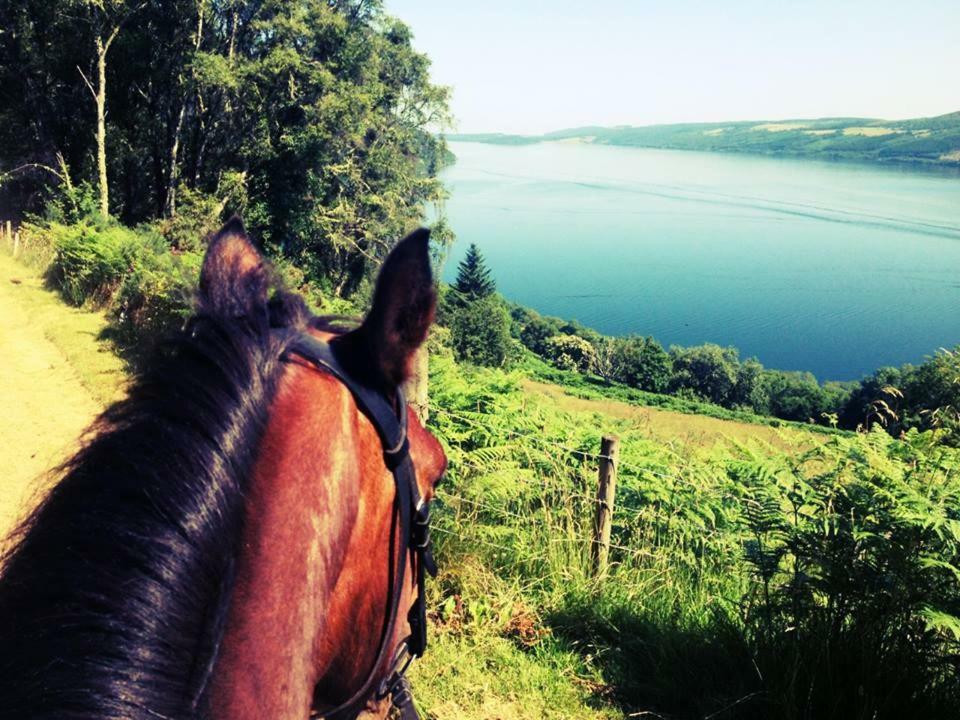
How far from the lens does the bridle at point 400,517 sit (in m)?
1.13

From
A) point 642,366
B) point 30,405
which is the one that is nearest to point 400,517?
point 30,405

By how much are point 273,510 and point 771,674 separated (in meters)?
3.31

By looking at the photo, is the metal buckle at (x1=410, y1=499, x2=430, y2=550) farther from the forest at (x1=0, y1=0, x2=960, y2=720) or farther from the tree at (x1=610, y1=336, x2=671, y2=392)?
the tree at (x1=610, y1=336, x2=671, y2=392)

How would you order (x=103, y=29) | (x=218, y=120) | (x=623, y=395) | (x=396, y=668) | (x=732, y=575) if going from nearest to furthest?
(x=396, y=668)
(x=732, y=575)
(x=103, y=29)
(x=218, y=120)
(x=623, y=395)

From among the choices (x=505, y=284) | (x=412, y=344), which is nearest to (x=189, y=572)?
(x=412, y=344)

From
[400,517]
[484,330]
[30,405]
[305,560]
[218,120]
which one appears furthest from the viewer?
[484,330]

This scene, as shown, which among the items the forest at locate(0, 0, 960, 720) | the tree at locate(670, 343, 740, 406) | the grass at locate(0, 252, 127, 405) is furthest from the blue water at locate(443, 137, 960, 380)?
the forest at locate(0, 0, 960, 720)

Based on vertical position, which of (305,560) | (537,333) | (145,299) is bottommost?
(537,333)

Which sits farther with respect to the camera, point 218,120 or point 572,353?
point 572,353

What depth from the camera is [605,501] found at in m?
4.48

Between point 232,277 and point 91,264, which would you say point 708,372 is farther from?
point 232,277

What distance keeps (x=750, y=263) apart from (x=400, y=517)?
114m

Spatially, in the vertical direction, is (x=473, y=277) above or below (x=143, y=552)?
below

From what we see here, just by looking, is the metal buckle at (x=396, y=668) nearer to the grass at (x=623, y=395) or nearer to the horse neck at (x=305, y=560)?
the horse neck at (x=305, y=560)
